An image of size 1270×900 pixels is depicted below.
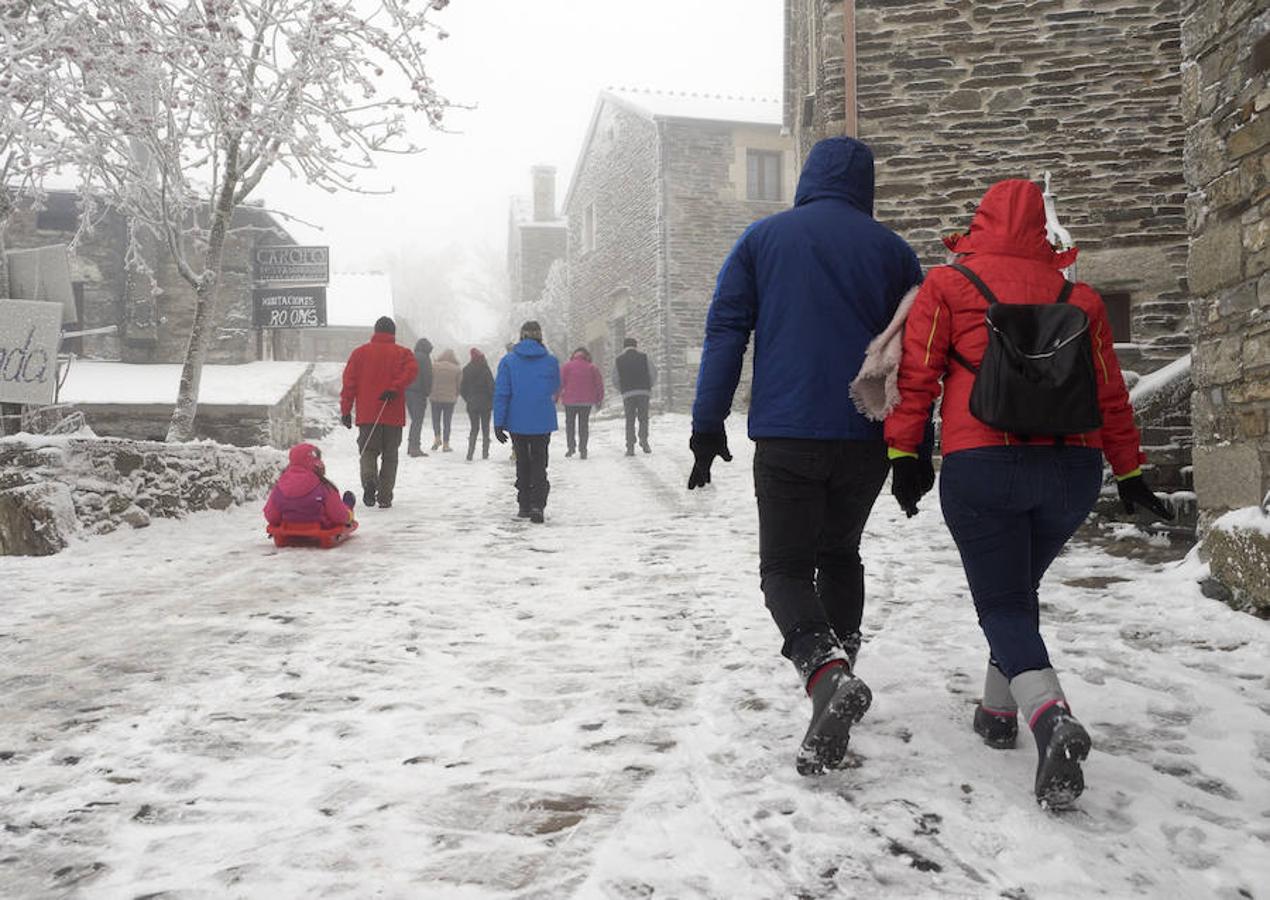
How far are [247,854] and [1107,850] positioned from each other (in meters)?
1.91

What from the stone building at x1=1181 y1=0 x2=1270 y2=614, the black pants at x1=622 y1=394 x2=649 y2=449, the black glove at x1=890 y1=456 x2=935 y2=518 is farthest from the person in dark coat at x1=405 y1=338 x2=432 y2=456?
the black glove at x1=890 y1=456 x2=935 y2=518

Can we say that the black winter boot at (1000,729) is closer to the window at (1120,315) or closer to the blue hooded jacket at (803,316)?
the blue hooded jacket at (803,316)

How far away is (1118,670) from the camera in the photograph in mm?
3244

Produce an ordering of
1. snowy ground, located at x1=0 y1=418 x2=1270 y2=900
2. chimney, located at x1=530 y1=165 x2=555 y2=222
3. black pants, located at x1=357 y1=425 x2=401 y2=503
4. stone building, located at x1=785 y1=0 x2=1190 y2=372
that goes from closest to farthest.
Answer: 1. snowy ground, located at x1=0 y1=418 x2=1270 y2=900
2. stone building, located at x1=785 y1=0 x2=1190 y2=372
3. black pants, located at x1=357 y1=425 x2=401 y2=503
4. chimney, located at x1=530 y1=165 x2=555 y2=222

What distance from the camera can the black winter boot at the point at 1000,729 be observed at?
2.54 meters

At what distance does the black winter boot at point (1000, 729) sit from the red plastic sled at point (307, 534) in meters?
4.70

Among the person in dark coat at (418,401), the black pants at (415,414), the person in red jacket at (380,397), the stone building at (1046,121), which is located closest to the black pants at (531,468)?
the person in red jacket at (380,397)

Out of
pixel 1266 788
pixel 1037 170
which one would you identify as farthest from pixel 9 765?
pixel 1037 170

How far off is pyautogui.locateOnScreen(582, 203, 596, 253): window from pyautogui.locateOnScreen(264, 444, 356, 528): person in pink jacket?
18.5m

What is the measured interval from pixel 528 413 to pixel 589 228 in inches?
707

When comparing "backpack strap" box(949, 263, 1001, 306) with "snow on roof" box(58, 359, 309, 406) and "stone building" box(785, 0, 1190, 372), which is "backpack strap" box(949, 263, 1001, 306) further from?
"snow on roof" box(58, 359, 309, 406)

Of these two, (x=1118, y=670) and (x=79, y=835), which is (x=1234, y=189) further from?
(x=79, y=835)

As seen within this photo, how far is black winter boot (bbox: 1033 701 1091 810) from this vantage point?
206 cm

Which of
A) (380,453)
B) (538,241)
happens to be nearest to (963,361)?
(380,453)
